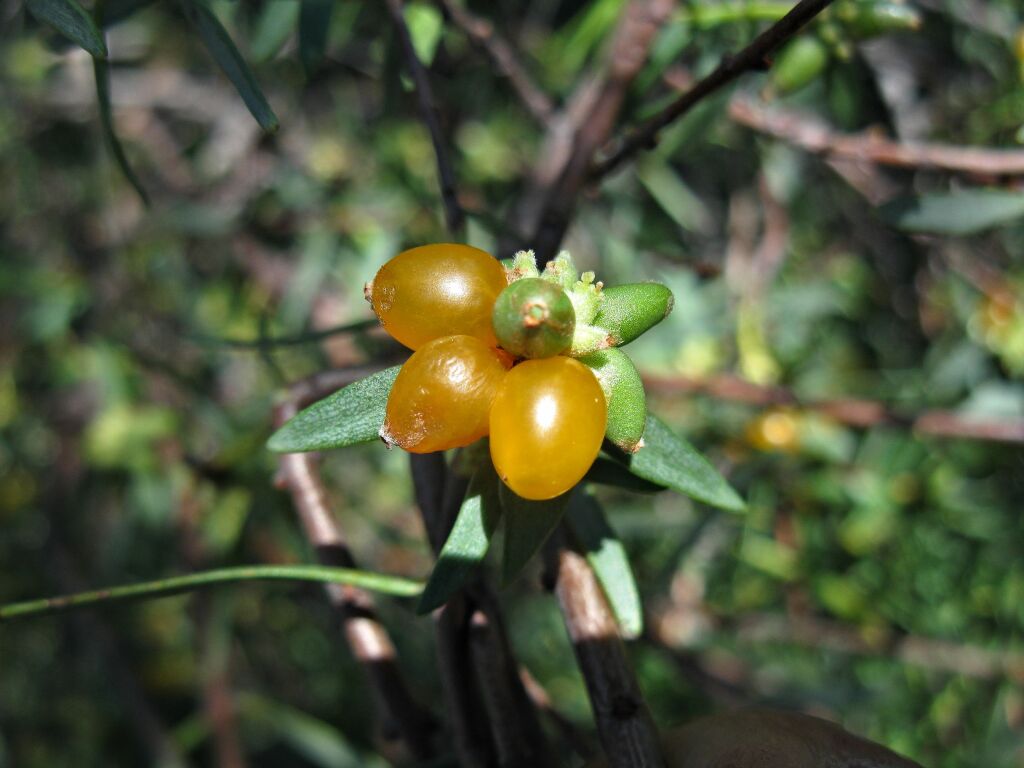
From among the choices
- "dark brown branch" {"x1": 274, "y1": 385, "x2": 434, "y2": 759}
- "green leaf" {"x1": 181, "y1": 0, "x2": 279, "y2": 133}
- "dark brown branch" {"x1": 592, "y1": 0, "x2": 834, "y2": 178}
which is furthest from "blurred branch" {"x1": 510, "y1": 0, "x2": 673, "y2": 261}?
"green leaf" {"x1": 181, "y1": 0, "x2": 279, "y2": 133}

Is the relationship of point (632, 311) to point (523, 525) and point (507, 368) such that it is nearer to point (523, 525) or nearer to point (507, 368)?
point (507, 368)

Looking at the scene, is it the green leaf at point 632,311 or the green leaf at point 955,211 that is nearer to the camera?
the green leaf at point 632,311

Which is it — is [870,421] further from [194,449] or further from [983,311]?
[194,449]

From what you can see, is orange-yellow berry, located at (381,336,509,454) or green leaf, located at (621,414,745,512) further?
green leaf, located at (621,414,745,512)

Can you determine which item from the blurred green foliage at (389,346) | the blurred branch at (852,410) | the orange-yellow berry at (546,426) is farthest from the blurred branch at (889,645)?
the orange-yellow berry at (546,426)

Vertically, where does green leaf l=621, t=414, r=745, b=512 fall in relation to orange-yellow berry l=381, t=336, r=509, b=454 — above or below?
below

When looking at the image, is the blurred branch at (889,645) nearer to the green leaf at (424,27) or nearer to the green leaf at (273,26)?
the green leaf at (424,27)

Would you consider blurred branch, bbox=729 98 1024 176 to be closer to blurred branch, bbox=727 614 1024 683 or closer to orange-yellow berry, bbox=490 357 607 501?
orange-yellow berry, bbox=490 357 607 501
